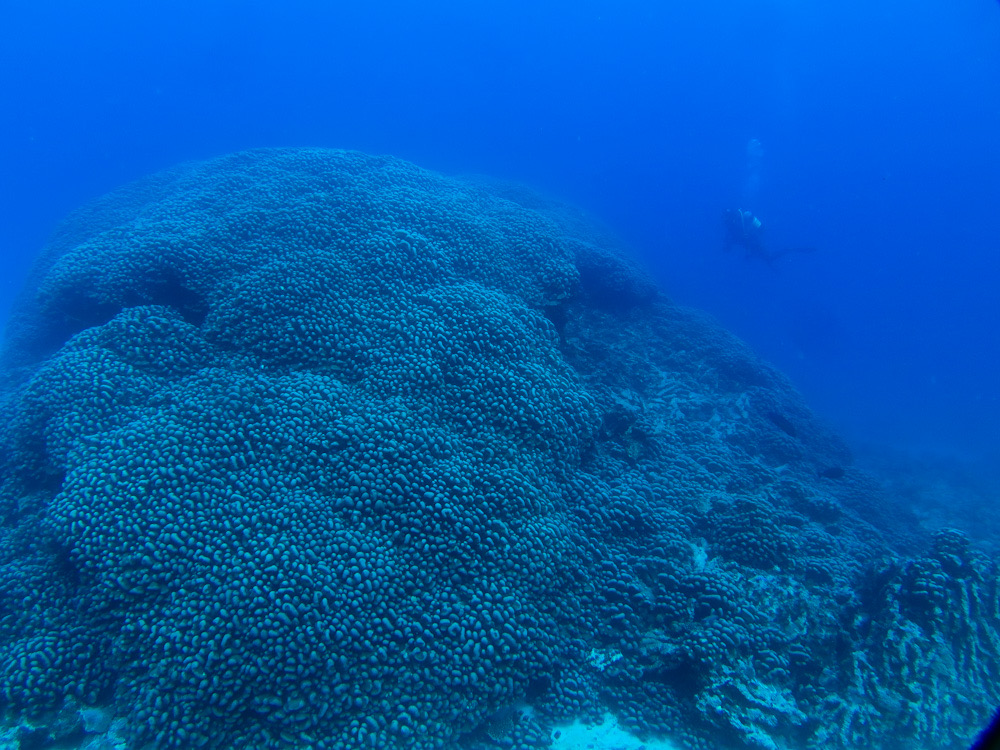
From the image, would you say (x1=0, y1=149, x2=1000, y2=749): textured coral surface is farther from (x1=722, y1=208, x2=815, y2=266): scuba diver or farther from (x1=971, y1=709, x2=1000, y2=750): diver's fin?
(x1=722, y1=208, x2=815, y2=266): scuba diver

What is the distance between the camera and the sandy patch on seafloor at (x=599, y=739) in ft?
17.2

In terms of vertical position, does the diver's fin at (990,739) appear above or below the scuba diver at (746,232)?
below

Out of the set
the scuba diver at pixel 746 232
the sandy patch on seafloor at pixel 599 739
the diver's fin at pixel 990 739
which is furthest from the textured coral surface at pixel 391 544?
the scuba diver at pixel 746 232

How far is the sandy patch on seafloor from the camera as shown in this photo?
17.2 ft

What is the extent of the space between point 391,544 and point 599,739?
10.5ft

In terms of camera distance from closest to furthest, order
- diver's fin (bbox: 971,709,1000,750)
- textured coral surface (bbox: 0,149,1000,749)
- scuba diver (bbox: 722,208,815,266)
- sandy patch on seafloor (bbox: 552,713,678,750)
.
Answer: diver's fin (bbox: 971,709,1000,750)
textured coral surface (bbox: 0,149,1000,749)
sandy patch on seafloor (bbox: 552,713,678,750)
scuba diver (bbox: 722,208,815,266)

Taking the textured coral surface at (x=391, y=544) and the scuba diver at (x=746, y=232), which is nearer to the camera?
the textured coral surface at (x=391, y=544)

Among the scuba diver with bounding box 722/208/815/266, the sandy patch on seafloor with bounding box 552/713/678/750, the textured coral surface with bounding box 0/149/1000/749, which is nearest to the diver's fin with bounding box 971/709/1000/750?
the textured coral surface with bounding box 0/149/1000/749

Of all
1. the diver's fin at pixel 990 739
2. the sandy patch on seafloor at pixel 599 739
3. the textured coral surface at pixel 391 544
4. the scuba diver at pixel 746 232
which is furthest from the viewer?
the scuba diver at pixel 746 232

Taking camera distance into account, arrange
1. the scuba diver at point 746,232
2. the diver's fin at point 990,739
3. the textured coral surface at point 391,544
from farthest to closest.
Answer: the scuba diver at point 746,232 < the textured coral surface at point 391,544 < the diver's fin at point 990,739

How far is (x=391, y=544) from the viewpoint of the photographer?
5.55 metres

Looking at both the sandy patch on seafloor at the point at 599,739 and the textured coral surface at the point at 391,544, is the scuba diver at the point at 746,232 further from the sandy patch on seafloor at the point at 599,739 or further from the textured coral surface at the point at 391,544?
the sandy patch on seafloor at the point at 599,739

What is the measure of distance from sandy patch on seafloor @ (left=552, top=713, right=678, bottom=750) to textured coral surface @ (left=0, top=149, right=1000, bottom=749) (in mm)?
134

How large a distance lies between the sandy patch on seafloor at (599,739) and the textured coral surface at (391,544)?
0.13 meters
